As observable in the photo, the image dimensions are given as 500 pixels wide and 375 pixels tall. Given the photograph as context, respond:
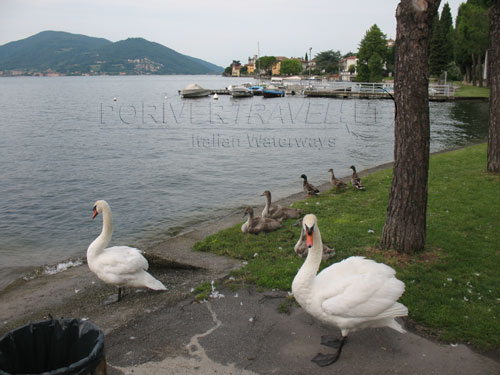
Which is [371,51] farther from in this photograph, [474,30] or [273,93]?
[474,30]

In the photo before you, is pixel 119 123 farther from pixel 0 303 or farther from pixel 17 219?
pixel 0 303

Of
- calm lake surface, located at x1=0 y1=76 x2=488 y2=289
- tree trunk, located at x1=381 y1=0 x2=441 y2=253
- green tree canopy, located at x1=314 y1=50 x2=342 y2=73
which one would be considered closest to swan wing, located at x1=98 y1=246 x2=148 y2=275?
calm lake surface, located at x1=0 y1=76 x2=488 y2=289

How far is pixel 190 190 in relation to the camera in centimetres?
1838

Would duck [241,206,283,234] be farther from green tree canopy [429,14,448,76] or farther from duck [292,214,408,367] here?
green tree canopy [429,14,448,76]

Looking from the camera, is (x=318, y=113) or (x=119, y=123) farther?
(x=318, y=113)

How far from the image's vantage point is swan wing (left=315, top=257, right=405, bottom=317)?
4.88 meters

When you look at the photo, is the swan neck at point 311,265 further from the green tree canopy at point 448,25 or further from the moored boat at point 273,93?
the green tree canopy at point 448,25

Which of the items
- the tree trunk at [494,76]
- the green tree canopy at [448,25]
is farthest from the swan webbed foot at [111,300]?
the green tree canopy at [448,25]

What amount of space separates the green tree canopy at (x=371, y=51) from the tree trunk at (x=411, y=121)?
97637 mm

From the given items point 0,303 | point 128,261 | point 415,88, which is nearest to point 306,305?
point 128,261

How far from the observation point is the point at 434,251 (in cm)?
780

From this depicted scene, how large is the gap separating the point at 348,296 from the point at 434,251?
3.69m

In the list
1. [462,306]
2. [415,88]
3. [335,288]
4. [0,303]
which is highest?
[415,88]

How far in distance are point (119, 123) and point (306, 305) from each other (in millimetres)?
42906
